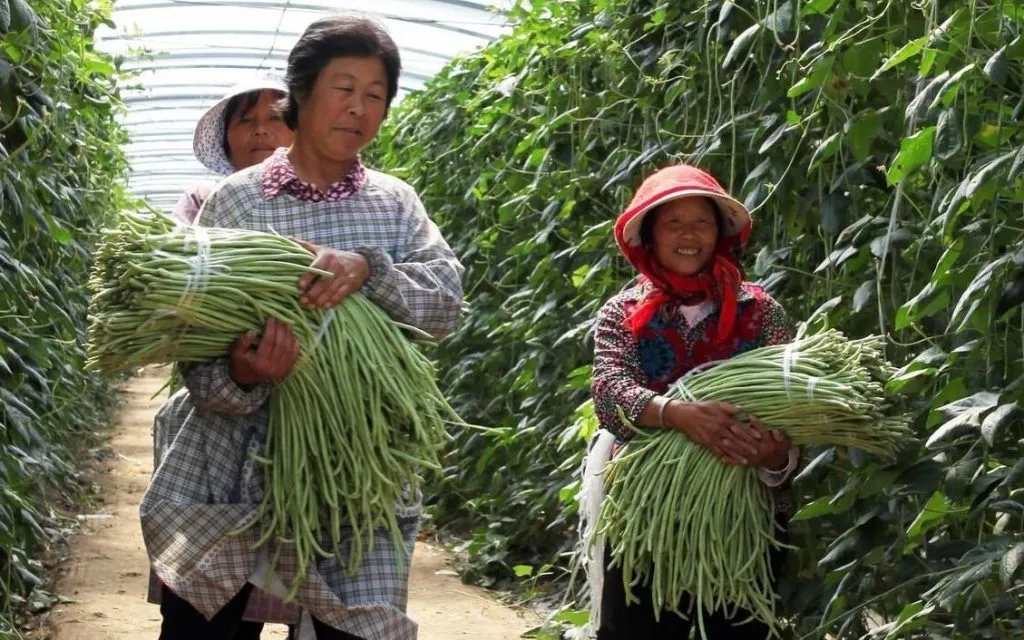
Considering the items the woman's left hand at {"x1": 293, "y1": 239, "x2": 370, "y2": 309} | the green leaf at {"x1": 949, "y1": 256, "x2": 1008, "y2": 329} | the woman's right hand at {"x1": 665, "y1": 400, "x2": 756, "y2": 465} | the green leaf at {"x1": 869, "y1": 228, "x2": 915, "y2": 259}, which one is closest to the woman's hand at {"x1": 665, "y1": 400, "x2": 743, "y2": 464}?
the woman's right hand at {"x1": 665, "y1": 400, "x2": 756, "y2": 465}

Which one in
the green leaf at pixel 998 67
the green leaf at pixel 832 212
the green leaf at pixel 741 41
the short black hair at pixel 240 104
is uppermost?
the green leaf at pixel 741 41

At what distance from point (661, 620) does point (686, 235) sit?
0.66 m

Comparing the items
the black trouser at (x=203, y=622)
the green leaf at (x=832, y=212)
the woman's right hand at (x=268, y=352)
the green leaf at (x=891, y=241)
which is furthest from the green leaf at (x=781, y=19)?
the black trouser at (x=203, y=622)

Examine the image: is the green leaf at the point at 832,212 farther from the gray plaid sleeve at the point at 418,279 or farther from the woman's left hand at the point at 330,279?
the woman's left hand at the point at 330,279

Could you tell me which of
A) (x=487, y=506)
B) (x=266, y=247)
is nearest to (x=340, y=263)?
(x=266, y=247)

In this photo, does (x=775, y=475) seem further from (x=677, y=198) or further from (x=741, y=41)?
(x=741, y=41)

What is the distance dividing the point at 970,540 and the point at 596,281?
1913 mm

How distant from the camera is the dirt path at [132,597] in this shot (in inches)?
181

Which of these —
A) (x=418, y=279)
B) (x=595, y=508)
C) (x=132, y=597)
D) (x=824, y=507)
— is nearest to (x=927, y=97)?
(x=824, y=507)

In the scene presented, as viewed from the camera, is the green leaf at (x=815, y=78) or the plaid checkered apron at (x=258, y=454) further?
the green leaf at (x=815, y=78)

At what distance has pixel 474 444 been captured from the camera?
6.39 metres

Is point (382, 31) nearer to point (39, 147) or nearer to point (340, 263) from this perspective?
point (340, 263)

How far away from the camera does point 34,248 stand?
4918 millimetres

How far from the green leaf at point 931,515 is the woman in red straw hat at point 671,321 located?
352mm
